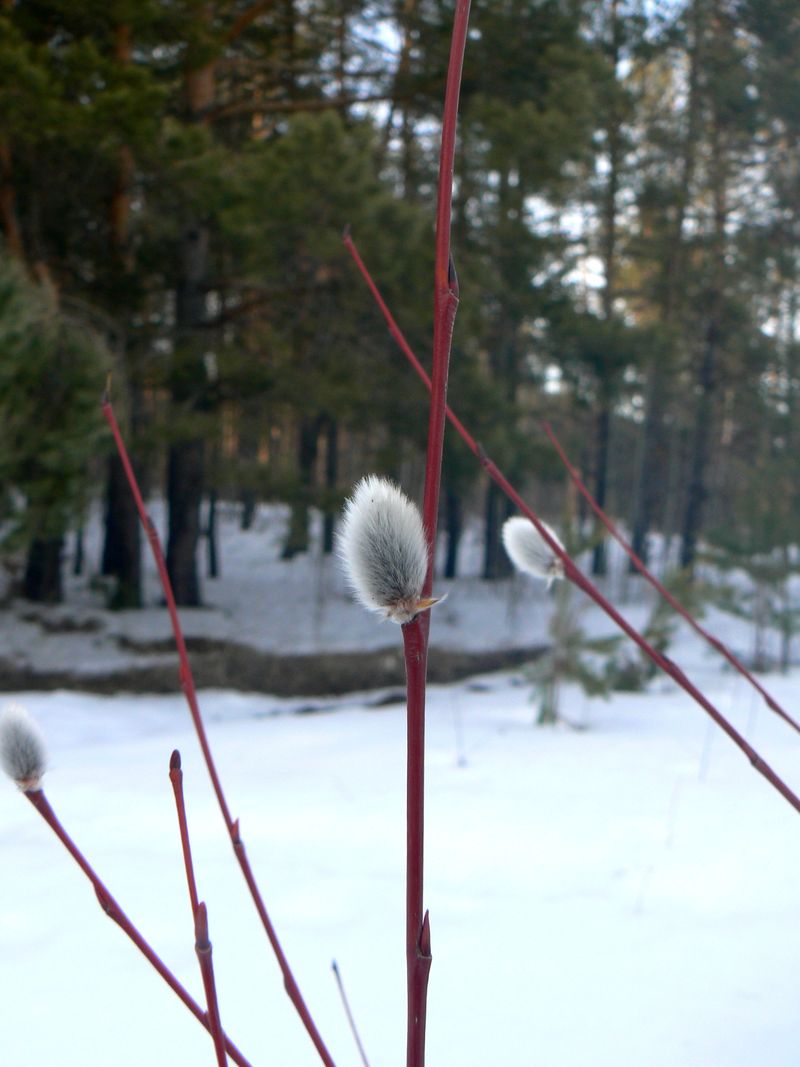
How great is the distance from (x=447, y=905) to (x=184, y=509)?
10.6 metres

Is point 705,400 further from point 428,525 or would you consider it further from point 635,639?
point 428,525

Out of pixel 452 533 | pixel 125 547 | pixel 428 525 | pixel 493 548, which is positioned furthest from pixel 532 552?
pixel 493 548

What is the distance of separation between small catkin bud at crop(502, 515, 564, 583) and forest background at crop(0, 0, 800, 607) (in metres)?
3.82

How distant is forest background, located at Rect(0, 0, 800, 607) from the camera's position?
7812 mm

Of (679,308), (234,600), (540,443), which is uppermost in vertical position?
(679,308)

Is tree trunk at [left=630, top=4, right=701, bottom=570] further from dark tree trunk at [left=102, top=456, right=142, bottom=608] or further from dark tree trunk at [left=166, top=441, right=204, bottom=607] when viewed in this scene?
dark tree trunk at [left=102, top=456, right=142, bottom=608]

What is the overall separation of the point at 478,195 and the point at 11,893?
36.5 feet

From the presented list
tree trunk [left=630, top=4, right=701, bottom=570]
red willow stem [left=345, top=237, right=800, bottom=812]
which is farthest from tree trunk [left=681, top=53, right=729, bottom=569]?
red willow stem [left=345, top=237, right=800, bottom=812]

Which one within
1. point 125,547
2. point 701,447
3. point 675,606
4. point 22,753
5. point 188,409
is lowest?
point 125,547

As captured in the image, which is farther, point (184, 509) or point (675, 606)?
point (184, 509)

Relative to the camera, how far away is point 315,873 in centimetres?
217

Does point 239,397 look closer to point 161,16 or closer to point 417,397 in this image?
point 417,397

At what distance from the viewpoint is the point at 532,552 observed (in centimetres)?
98

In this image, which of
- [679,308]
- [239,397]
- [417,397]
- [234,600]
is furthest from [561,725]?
[679,308]
